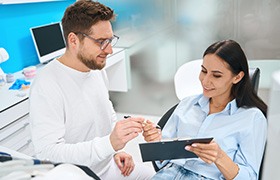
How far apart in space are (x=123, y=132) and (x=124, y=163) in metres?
0.46

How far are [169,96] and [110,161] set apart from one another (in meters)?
1.83

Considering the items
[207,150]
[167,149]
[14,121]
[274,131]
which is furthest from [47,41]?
[274,131]

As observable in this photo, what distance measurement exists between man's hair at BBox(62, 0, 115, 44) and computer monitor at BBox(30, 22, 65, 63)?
1393mm

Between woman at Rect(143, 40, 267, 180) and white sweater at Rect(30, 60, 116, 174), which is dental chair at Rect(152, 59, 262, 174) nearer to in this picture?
woman at Rect(143, 40, 267, 180)

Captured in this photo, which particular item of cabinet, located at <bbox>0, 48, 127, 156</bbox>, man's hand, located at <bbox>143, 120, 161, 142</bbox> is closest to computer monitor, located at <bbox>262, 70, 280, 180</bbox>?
man's hand, located at <bbox>143, 120, 161, 142</bbox>

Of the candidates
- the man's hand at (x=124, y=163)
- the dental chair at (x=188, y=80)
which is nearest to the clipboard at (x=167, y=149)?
the man's hand at (x=124, y=163)

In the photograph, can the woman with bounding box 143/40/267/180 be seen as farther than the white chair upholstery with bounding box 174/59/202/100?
No

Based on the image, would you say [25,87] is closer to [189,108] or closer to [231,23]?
[189,108]

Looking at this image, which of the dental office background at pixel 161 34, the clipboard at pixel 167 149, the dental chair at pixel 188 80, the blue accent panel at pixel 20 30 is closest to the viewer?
the clipboard at pixel 167 149

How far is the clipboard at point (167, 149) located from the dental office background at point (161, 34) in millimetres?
1468

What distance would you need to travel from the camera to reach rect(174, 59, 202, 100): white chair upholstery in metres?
2.28

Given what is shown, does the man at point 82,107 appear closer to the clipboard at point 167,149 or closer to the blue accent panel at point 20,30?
the clipboard at point 167,149

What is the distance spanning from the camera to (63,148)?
1.26m

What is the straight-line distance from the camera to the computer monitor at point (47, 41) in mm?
2754
